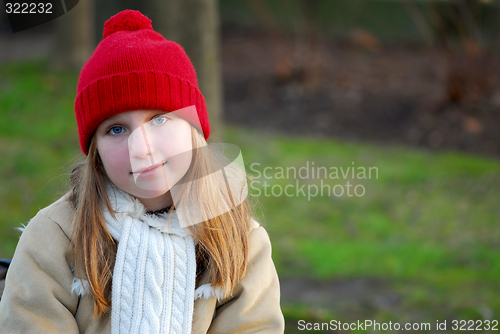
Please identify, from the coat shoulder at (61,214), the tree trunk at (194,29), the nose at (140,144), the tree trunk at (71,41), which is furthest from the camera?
the tree trunk at (71,41)

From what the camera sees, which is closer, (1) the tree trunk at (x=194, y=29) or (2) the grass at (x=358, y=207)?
(1) the tree trunk at (x=194, y=29)

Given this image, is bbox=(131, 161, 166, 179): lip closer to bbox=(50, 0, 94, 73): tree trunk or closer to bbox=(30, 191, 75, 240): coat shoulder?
bbox=(30, 191, 75, 240): coat shoulder

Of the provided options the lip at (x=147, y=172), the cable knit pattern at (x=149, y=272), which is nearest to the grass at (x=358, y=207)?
the cable knit pattern at (x=149, y=272)

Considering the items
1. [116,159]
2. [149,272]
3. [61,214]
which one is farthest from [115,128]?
[149,272]

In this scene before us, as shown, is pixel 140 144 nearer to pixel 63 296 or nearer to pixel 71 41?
pixel 63 296

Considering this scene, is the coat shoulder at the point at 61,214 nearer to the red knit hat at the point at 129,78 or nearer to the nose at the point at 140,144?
the red knit hat at the point at 129,78

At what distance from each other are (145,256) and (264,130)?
4873mm

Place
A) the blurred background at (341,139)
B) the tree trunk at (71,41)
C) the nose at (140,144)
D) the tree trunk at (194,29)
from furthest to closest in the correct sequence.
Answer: the tree trunk at (71,41), the blurred background at (341,139), the tree trunk at (194,29), the nose at (140,144)

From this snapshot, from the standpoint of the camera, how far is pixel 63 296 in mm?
1646

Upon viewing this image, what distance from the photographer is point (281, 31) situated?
9.50 m

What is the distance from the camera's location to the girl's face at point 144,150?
1.61 meters

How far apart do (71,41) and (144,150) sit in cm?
610

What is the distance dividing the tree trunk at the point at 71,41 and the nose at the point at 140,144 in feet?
19.1

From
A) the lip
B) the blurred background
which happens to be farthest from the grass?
the lip
